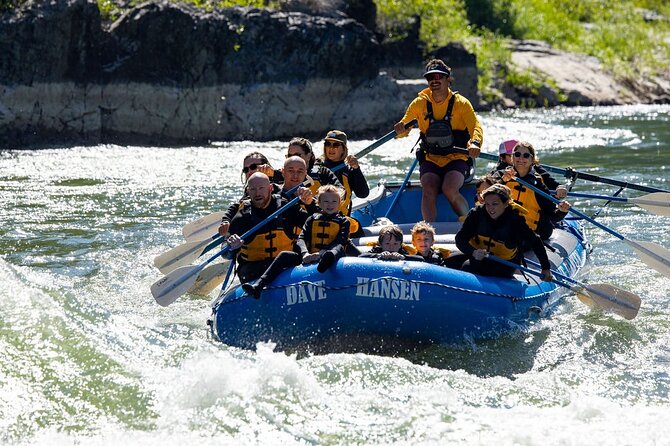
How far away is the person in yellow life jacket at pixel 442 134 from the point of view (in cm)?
848

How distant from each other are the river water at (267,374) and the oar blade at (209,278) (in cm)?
19

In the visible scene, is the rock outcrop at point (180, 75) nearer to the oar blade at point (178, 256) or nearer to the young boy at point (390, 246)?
the oar blade at point (178, 256)

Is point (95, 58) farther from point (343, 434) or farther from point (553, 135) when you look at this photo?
point (343, 434)

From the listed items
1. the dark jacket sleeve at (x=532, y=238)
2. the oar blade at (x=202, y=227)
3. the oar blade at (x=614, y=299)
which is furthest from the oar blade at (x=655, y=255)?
the oar blade at (x=202, y=227)

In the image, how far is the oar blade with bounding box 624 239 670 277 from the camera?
773cm

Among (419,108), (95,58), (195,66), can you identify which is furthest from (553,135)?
(419,108)

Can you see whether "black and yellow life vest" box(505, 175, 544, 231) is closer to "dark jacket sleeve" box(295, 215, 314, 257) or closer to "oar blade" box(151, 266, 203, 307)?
"dark jacket sleeve" box(295, 215, 314, 257)

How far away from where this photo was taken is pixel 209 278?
771 centimetres

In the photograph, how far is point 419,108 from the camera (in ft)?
28.3

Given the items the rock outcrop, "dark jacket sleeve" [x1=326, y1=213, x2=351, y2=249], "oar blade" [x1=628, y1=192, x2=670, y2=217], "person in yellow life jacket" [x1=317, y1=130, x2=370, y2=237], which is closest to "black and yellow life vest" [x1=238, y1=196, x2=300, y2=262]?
"dark jacket sleeve" [x1=326, y1=213, x2=351, y2=249]

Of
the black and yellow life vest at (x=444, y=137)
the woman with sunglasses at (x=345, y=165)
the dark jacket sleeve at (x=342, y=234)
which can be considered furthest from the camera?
the black and yellow life vest at (x=444, y=137)

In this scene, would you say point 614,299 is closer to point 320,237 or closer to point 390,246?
point 390,246

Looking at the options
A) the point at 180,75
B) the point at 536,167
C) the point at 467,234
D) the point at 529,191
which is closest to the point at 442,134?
the point at 536,167

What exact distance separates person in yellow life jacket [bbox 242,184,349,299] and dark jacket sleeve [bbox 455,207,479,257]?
0.69 metres
